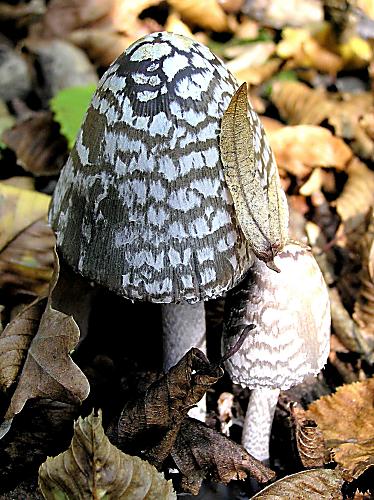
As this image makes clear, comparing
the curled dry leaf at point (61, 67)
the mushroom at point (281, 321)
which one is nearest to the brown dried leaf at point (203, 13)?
the curled dry leaf at point (61, 67)

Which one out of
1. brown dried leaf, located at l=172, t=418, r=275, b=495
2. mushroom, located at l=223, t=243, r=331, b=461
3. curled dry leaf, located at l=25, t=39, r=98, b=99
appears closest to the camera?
mushroom, located at l=223, t=243, r=331, b=461

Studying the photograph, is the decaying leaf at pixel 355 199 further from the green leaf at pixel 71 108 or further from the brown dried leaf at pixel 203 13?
the brown dried leaf at pixel 203 13

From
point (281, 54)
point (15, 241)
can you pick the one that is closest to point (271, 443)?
point (15, 241)

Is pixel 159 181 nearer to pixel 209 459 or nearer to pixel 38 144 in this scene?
pixel 209 459

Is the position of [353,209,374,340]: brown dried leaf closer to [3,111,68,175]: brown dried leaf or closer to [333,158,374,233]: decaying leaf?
[333,158,374,233]: decaying leaf

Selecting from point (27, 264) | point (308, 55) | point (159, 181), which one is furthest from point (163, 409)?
point (308, 55)

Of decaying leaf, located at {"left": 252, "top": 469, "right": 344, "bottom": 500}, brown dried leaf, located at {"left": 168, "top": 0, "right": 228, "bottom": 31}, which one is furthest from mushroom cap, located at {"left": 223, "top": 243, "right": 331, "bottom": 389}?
brown dried leaf, located at {"left": 168, "top": 0, "right": 228, "bottom": 31}
